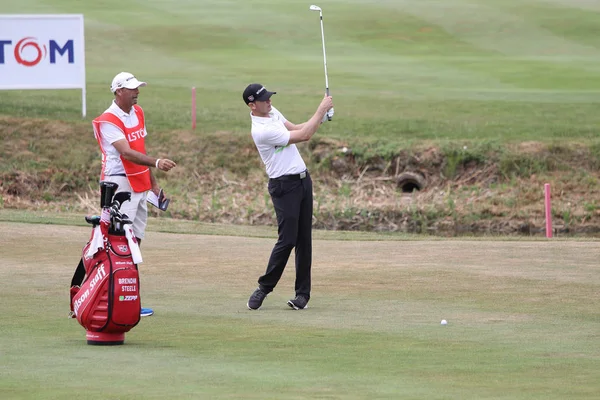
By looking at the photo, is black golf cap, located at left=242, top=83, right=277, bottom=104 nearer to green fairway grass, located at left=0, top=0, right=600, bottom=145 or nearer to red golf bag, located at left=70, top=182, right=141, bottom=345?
red golf bag, located at left=70, top=182, right=141, bottom=345

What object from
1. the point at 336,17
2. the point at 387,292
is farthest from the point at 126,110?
the point at 336,17

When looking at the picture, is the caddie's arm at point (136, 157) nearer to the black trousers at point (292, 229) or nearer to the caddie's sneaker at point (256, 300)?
the black trousers at point (292, 229)

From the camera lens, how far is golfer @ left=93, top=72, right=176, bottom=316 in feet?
35.8

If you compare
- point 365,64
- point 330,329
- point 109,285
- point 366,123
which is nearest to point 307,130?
point 330,329

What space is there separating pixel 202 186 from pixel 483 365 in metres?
19.1

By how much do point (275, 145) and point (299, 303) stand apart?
144 centimetres

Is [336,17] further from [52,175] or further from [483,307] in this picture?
[483,307]

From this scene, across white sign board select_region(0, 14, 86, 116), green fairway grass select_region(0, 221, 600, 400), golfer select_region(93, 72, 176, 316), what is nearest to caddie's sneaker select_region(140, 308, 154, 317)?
golfer select_region(93, 72, 176, 316)

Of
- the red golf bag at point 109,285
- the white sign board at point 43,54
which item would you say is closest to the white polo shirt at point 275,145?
the red golf bag at point 109,285

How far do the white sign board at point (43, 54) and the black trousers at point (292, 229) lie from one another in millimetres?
18716

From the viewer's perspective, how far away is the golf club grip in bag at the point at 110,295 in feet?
29.6

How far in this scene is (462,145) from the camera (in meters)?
26.6

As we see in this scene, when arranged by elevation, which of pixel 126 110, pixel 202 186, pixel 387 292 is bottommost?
pixel 202 186

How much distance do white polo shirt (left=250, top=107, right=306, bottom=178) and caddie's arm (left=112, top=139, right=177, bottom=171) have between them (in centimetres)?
89
